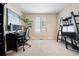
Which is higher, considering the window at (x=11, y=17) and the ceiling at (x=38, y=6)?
the ceiling at (x=38, y=6)

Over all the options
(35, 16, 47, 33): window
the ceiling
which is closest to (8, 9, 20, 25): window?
the ceiling

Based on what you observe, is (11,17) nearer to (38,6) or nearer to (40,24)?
(38,6)

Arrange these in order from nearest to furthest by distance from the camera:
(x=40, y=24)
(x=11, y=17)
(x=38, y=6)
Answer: (x=11, y=17), (x=38, y=6), (x=40, y=24)

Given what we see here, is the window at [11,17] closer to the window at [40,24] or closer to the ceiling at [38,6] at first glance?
the ceiling at [38,6]

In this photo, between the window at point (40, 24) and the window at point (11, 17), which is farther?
the window at point (40, 24)

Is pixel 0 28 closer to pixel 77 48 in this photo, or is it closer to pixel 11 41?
pixel 11 41

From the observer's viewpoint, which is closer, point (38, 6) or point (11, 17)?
point (11, 17)

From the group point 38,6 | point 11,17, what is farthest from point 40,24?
point 11,17

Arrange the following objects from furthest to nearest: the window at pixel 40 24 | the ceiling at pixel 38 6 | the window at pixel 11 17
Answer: the window at pixel 40 24 → the ceiling at pixel 38 6 → the window at pixel 11 17

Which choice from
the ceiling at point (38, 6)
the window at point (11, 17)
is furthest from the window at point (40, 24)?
the window at point (11, 17)

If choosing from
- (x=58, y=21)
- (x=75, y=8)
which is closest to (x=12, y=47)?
(x=75, y=8)

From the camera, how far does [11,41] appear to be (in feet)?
14.1

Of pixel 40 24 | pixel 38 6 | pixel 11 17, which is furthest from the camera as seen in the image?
pixel 40 24

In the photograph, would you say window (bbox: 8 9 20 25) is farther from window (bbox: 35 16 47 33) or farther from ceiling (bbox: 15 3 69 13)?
window (bbox: 35 16 47 33)
